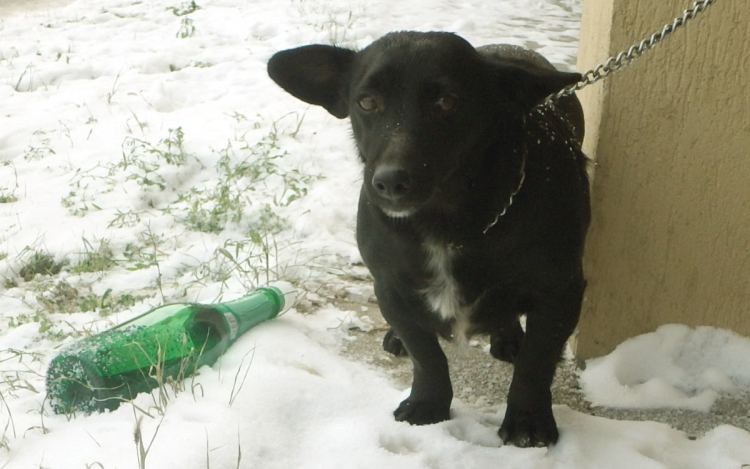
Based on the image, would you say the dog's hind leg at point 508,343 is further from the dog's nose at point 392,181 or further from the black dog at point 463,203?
the dog's nose at point 392,181

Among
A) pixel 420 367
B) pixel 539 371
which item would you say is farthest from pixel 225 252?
pixel 539 371

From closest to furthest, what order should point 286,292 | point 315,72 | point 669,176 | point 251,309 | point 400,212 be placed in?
point 400,212 < point 315,72 < point 669,176 < point 251,309 < point 286,292

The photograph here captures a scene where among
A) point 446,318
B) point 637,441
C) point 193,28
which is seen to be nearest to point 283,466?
point 446,318

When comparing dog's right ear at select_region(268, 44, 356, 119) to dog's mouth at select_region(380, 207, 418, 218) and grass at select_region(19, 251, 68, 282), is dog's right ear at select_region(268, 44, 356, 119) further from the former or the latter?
grass at select_region(19, 251, 68, 282)

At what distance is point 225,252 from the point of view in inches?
124

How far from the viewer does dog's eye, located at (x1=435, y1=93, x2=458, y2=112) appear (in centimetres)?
206

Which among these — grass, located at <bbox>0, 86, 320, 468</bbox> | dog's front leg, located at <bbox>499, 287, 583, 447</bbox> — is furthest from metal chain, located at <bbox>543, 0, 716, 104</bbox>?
grass, located at <bbox>0, 86, 320, 468</bbox>

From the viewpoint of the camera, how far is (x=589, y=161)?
2.53m

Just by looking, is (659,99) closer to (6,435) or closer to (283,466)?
(283,466)

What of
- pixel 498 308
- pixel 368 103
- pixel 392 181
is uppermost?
pixel 368 103

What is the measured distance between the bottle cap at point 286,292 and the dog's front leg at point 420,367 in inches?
25.8

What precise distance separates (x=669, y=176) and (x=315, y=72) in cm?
119

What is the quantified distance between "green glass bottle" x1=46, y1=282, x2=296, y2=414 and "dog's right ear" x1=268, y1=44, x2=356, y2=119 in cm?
79

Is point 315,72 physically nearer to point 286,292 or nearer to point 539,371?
point 286,292
